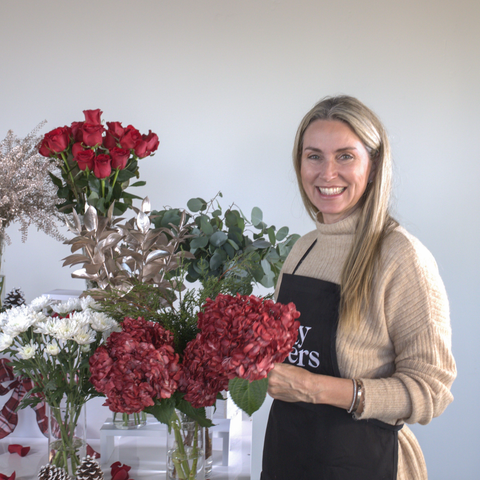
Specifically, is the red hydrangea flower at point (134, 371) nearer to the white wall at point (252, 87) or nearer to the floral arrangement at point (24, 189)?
the floral arrangement at point (24, 189)

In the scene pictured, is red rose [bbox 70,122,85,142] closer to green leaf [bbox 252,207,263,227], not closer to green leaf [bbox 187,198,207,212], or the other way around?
green leaf [bbox 187,198,207,212]

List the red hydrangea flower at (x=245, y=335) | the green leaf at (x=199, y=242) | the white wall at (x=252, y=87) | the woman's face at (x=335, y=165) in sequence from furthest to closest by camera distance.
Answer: the white wall at (x=252, y=87) → the green leaf at (x=199, y=242) → the woman's face at (x=335, y=165) → the red hydrangea flower at (x=245, y=335)

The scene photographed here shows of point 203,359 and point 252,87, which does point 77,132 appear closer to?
point 203,359

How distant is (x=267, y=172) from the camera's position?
2.06 m

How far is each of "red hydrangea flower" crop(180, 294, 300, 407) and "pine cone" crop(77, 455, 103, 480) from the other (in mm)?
461

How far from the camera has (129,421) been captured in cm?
124

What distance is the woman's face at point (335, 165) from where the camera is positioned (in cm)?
109

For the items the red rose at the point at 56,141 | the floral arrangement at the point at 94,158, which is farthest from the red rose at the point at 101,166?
the red rose at the point at 56,141

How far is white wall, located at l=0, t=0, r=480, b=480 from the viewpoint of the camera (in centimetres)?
200

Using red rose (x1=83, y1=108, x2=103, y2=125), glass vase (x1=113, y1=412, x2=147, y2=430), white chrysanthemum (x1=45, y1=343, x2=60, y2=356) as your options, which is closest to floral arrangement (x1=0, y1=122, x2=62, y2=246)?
red rose (x1=83, y1=108, x2=103, y2=125)

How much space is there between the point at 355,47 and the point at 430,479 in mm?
A: 2017

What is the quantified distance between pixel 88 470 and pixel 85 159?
0.73m

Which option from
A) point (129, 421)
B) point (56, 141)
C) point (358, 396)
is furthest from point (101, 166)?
point (358, 396)

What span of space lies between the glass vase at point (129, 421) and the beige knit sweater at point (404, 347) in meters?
0.58
